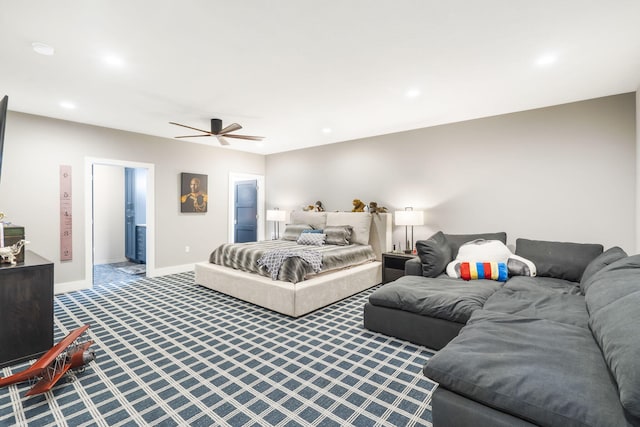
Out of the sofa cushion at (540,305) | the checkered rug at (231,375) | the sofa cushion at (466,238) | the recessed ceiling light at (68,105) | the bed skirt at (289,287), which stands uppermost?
the recessed ceiling light at (68,105)

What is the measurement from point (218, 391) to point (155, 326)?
1493 millimetres

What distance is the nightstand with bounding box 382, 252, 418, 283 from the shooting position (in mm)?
4614

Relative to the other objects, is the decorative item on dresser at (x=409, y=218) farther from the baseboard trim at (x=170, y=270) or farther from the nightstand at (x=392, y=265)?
the baseboard trim at (x=170, y=270)

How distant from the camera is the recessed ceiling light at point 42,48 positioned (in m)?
2.39

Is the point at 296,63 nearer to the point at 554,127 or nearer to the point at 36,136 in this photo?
the point at 554,127

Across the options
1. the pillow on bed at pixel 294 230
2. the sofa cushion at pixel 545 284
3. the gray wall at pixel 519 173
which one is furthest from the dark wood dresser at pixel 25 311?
the gray wall at pixel 519 173

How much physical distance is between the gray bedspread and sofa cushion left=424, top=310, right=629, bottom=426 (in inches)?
81.7

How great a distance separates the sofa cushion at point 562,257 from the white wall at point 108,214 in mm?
7726

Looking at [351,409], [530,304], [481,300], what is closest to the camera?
[351,409]

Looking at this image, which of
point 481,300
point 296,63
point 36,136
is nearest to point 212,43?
point 296,63

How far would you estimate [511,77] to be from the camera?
9.78 feet

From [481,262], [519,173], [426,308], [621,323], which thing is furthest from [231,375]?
[519,173]

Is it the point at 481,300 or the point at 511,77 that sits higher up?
the point at 511,77

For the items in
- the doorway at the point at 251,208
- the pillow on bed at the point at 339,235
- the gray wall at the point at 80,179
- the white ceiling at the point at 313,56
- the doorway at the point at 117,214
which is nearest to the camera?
the white ceiling at the point at 313,56
